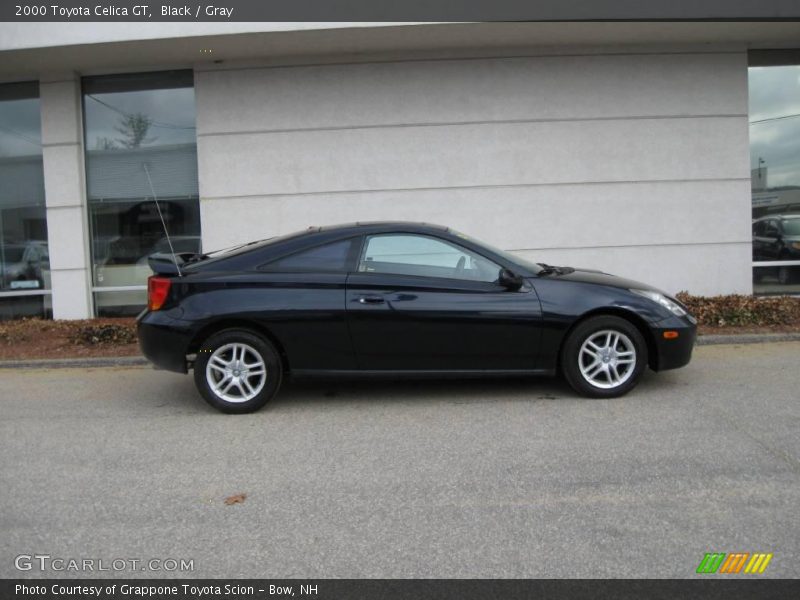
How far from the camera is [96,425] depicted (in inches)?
211

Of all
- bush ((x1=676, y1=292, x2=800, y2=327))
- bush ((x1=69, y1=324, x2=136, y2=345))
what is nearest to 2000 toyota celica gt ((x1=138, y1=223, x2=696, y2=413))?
bush ((x1=69, y1=324, x2=136, y2=345))

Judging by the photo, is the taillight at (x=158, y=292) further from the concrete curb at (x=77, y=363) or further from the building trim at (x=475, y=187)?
the building trim at (x=475, y=187)

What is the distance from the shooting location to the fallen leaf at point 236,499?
3.77 meters

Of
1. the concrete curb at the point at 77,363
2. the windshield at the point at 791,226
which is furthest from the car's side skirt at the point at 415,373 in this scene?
the windshield at the point at 791,226

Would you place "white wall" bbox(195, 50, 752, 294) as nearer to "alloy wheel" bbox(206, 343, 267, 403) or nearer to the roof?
the roof

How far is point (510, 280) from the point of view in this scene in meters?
5.45

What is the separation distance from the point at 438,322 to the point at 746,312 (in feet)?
16.3

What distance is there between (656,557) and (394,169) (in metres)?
7.37

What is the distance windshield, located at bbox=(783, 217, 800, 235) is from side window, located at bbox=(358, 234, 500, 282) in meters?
6.83

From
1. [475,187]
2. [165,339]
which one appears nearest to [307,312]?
[165,339]
